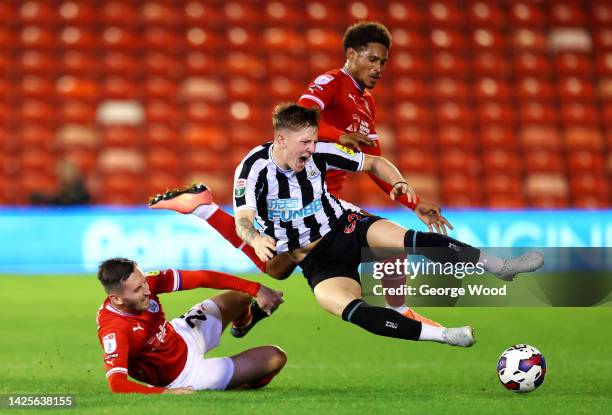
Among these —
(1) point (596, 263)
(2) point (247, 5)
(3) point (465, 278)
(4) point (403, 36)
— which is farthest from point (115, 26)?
(3) point (465, 278)

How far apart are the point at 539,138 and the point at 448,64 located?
1.68 metres

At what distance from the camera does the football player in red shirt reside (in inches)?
191

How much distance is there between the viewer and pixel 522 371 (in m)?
5.02

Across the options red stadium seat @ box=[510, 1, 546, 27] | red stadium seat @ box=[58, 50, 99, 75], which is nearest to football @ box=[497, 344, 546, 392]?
red stadium seat @ box=[58, 50, 99, 75]

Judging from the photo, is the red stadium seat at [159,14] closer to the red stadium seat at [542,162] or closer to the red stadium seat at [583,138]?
the red stadium seat at [542,162]

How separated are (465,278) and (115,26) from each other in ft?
33.6

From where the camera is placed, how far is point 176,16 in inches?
594

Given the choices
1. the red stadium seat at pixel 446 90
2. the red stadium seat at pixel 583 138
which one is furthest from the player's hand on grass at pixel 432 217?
the red stadium seat at pixel 583 138

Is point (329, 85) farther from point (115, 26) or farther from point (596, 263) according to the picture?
point (115, 26)

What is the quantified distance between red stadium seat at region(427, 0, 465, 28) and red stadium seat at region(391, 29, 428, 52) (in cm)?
36

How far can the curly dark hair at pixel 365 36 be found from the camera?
6258mm

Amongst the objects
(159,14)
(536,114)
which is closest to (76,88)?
(159,14)

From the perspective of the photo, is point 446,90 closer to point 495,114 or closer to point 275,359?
point 495,114

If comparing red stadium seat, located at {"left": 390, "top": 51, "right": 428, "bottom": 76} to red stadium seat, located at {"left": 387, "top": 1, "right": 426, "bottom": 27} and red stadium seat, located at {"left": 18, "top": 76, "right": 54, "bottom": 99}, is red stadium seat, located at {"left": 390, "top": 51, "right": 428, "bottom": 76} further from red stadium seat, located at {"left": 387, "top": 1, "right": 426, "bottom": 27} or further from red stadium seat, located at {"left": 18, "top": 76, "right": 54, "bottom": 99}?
red stadium seat, located at {"left": 18, "top": 76, "right": 54, "bottom": 99}
